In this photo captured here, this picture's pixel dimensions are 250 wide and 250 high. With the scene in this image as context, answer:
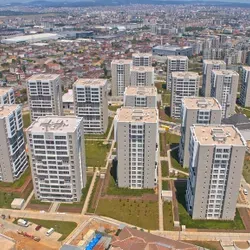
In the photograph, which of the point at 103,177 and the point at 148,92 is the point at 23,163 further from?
the point at 148,92

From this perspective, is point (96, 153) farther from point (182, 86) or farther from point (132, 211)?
point (182, 86)

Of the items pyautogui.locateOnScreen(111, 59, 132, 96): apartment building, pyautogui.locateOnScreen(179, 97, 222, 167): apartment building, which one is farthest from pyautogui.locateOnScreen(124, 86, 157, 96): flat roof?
pyautogui.locateOnScreen(111, 59, 132, 96): apartment building

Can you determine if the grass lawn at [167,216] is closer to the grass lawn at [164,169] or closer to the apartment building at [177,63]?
the grass lawn at [164,169]

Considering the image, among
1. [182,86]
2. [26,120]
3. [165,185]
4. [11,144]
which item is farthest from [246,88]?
[11,144]

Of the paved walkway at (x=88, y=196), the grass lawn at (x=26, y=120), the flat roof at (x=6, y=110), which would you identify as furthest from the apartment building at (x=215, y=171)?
the grass lawn at (x=26, y=120)

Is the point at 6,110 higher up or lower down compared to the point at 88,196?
higher up

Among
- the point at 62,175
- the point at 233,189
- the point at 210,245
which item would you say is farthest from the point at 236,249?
the point at 62,175
